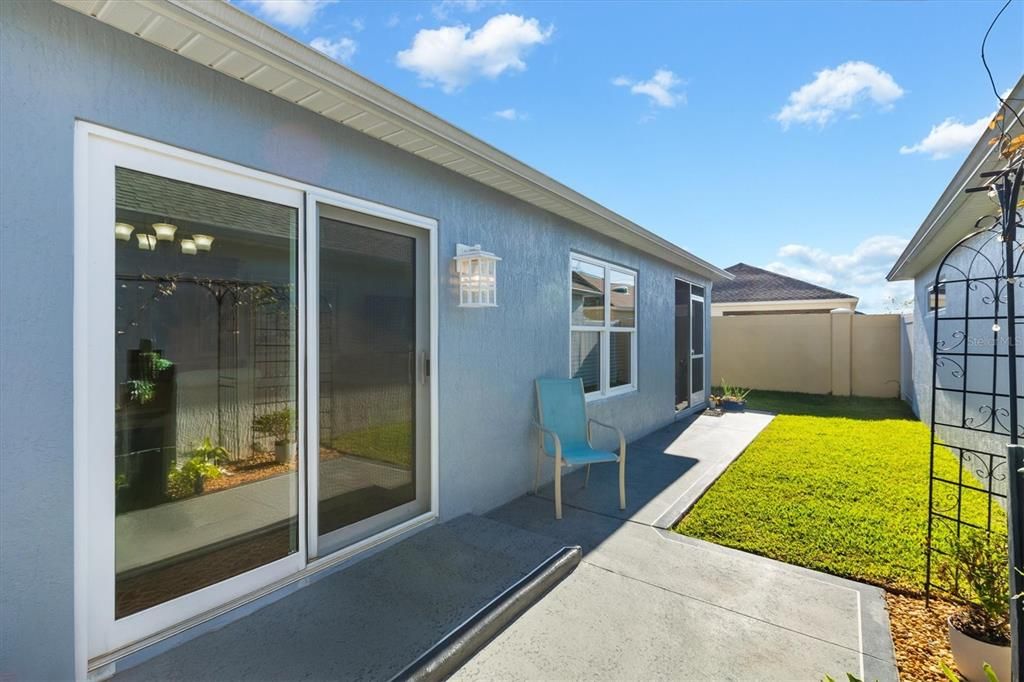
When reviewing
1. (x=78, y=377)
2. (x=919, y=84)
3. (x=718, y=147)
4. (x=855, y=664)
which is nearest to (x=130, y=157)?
(x=78, y=377)

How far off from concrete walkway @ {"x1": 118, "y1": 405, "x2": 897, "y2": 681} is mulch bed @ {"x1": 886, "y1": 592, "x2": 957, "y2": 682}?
2.6 inches

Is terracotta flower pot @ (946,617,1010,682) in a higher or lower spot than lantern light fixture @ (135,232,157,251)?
lower

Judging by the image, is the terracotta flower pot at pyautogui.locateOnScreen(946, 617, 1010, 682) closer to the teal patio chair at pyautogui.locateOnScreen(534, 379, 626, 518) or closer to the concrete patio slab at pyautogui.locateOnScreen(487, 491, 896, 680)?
the concrete patio slab at pyautogui.locateOnScreen(487, 491, 896, 680)

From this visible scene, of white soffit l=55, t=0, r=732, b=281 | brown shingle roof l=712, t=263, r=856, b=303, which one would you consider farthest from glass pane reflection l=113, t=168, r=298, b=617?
brown shingle roof l=712, t=263, r=856, b=303

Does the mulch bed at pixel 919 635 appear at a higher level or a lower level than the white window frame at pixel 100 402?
lower

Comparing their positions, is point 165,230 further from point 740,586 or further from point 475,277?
point 740,586

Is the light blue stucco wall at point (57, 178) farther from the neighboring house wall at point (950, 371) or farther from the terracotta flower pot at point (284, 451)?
the neighboring house wall at point (950, 371)

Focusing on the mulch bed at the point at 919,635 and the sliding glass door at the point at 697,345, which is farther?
the sliding glass door at the point at 697,345

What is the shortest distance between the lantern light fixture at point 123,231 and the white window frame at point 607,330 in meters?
4.12

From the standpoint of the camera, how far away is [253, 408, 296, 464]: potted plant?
8.86 ft

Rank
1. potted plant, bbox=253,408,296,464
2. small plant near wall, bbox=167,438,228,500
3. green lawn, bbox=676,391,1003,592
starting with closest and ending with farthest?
small plant near wall, bbox=167,438,228,500, potted plant, bbox=253,408,296,464, green lawn, bbox=676,391,1003,592

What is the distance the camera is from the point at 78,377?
1.97 metres

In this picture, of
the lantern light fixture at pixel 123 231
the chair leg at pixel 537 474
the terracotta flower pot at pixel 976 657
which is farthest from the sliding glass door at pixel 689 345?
the lantern light fixture at pixel 123 231

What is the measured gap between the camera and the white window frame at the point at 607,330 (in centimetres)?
575
